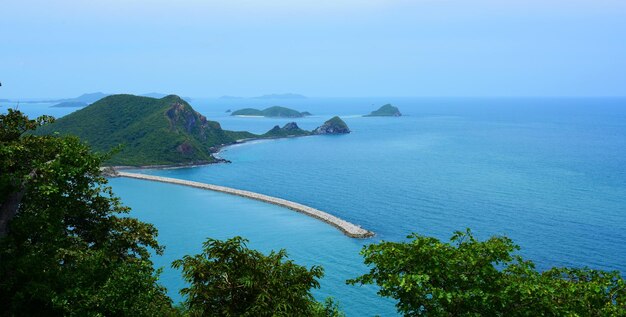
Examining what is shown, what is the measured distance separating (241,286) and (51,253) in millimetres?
7062

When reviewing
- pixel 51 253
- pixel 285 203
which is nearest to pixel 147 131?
pixel 285 203

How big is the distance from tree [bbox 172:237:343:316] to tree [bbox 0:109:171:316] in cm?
250

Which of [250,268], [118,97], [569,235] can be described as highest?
[118,97]

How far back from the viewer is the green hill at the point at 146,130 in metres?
132

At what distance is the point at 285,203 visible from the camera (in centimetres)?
8119

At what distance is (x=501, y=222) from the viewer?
68562 mm

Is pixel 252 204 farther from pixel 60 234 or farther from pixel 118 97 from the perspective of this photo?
pixel 118 97

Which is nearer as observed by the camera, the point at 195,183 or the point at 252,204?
the point at 252,204

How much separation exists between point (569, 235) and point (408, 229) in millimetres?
21590

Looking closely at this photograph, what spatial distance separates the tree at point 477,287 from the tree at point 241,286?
115 inches

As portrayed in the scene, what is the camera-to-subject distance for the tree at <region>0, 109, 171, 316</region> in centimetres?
1349

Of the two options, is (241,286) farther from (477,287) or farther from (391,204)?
(391,204)

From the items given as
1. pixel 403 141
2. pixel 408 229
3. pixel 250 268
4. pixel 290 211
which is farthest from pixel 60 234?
pixel 403 141

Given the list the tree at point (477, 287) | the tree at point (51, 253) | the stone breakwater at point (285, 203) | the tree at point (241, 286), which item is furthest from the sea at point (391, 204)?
the tree at point (477, 287)
